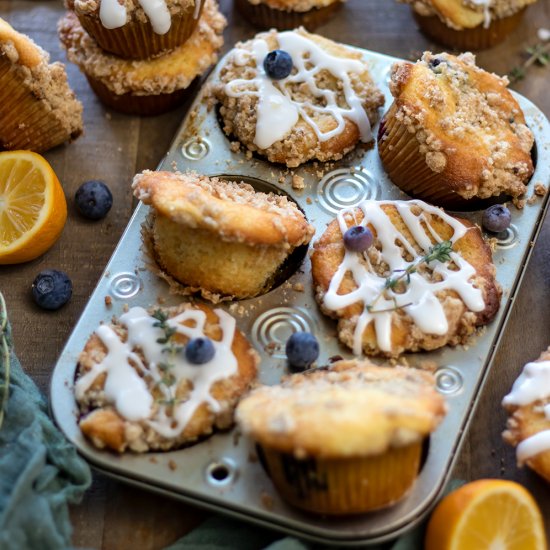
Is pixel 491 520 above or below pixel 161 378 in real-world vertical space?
below

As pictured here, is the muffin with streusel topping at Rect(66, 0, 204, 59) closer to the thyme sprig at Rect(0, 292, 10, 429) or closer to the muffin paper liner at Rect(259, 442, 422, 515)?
the thyme sprig at Rect(0, 292, 10, 429)

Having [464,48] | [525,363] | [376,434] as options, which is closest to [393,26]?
[464,48]

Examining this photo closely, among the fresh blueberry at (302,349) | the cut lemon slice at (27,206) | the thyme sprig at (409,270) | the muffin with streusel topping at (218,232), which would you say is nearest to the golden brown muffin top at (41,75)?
the cut lemon slice at (27,206)

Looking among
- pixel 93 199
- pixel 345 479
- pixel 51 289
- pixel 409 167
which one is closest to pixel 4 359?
pixel 51 289

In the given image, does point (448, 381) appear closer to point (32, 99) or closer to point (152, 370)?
point (152, 370)

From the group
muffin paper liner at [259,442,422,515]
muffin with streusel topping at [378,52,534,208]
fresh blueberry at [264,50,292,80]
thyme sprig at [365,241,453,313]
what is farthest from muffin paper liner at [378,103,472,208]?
muffin paper liner at [259,442,422,515]
